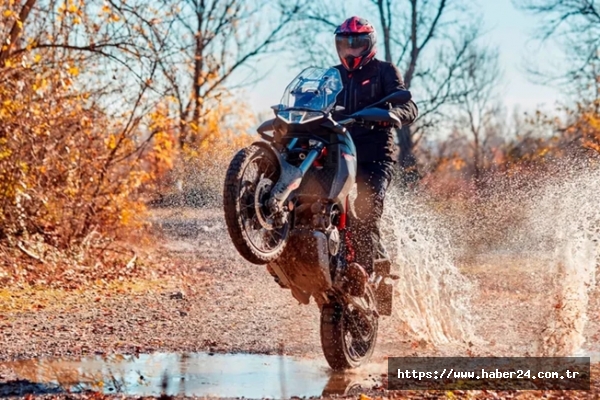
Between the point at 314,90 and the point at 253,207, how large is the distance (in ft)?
3.83

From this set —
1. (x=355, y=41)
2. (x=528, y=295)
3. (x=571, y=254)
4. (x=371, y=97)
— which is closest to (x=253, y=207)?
(x=371, y=97)

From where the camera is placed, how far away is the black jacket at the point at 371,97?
7414 millimetres

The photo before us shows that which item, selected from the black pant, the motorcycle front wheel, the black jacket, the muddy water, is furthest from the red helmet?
the muddy water

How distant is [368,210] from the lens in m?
7.26

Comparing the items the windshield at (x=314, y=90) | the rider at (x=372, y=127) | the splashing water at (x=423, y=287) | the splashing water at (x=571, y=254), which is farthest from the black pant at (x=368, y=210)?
the splashing water at (x=571, y=254)

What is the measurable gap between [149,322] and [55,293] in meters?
2.43

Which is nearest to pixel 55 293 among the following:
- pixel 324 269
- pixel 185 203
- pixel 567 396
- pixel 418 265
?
pixel 185 203

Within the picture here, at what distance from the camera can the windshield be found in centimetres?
682

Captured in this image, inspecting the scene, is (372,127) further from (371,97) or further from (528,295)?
(528,295)

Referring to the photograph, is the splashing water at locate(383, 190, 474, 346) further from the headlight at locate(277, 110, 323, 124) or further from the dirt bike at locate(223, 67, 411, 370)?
the headlight at locate(277, 110, 323, 124)

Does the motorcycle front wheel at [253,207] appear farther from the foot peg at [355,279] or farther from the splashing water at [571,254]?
the splashing water at [571,254]

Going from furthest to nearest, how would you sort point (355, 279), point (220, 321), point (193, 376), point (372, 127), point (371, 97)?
point (220, 321) < point (371, 97) < point (372, 127) < point (355, 279) < point (193, 376)

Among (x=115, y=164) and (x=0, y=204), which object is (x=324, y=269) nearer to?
(x=0, y=204)

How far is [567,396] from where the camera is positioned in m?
6.18
